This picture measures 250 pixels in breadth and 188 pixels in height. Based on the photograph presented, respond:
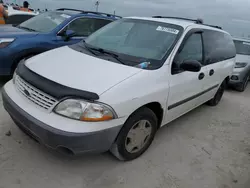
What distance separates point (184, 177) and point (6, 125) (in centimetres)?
247

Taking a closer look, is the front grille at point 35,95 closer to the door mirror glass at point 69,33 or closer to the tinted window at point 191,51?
the tinted window at point 191,51

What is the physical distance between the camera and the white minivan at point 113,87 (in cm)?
225

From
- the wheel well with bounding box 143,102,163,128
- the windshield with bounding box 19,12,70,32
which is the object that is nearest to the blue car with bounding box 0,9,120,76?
the windshield with bounding box 19,12,70,32

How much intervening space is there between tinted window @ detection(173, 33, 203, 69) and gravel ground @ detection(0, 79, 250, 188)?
3.95 ft

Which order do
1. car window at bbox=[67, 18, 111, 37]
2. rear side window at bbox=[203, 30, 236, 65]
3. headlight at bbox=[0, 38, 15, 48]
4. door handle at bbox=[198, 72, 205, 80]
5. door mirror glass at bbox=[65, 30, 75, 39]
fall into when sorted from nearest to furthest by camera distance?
1. door handle at bbox=[198, 72, 205, 80]
2. rear side window at bbox=[203, 30, 236, 65]
3. headlight at bbox=[0, 38, 15, 48]
4. door mirror glass at bbox=[65, 30, 75, 39]
5. car window at bbox=[67, 18, 111, 37]

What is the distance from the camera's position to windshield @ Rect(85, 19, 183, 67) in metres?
3.09

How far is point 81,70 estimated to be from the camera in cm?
264

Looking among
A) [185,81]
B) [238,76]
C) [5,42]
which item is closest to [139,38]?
[185,81]

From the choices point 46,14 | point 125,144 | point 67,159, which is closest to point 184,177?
point 125,144

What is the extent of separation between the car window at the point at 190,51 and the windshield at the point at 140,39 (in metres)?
0.18

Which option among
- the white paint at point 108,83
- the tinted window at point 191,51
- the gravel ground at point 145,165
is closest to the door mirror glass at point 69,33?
the white paint at point 108,83

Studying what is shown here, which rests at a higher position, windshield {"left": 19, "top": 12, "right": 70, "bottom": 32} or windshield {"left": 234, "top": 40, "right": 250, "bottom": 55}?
windshield {"left": 19, "top": 12, "right": 70, "bottom": 32}

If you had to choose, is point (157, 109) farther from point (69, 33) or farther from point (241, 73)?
point (241, 73)

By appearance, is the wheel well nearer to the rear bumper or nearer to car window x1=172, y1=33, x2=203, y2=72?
car window x1=172, y1=33, x2=203, y2=72
